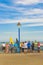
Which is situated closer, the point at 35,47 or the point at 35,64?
the point at 35,64

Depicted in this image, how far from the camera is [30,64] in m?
13.9

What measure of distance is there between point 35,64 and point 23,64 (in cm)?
70

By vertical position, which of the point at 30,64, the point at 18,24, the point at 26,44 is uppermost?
the point at 18,24

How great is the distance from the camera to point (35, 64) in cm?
1379

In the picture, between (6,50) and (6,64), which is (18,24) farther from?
(6,64)

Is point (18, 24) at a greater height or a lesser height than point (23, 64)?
greater

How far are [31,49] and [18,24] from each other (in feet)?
9.03

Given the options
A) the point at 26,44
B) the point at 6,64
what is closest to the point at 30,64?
the point at 6,64

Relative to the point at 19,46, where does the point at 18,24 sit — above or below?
above

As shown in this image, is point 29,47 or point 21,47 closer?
point 21,47

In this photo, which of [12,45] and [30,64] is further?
[12,45]

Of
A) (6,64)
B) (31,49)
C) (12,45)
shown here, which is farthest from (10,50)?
(6,64)

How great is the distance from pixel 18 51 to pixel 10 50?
99cm

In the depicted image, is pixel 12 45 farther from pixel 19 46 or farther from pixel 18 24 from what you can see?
pixel 18 24
